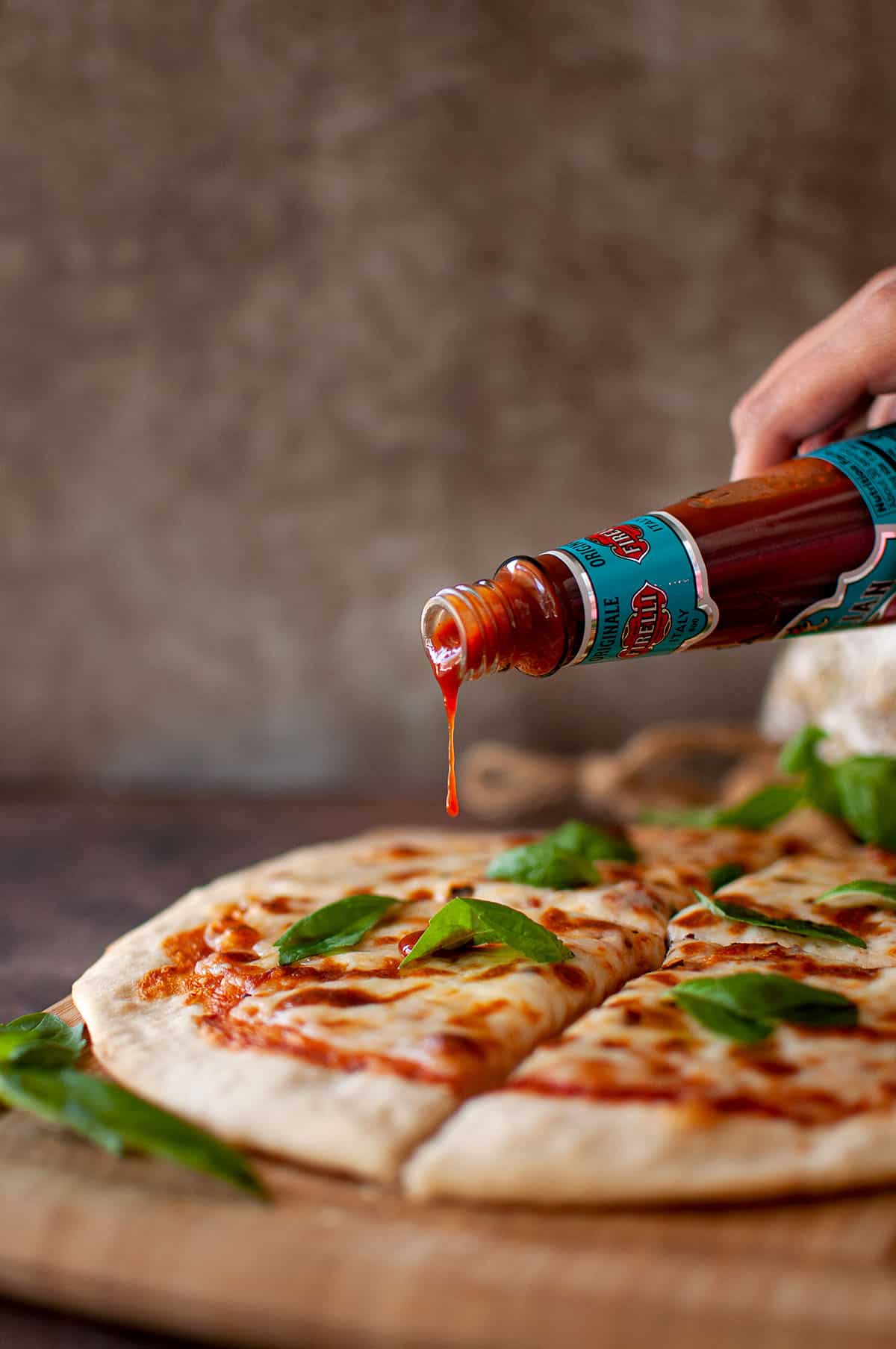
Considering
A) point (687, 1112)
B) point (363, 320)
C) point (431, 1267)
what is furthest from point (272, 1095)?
point (363, 320)

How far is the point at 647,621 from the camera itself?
1.42 m

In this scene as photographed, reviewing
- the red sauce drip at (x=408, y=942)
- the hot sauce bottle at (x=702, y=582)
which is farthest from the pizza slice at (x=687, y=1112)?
the hot sauce bottle at (x=702, y=582)

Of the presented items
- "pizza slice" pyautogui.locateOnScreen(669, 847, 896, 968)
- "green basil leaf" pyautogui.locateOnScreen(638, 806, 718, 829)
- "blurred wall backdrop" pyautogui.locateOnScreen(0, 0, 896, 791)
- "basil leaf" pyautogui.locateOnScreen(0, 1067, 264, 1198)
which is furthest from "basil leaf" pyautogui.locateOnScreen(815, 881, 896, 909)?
"blurred wall backdrop" pyautogui.locateOnScreen(0, 0, 896, 791)

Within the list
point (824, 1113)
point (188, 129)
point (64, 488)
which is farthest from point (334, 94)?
point (824, 1113)

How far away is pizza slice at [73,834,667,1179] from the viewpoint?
105cm

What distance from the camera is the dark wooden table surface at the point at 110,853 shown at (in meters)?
1.93

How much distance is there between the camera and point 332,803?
3.21 metres

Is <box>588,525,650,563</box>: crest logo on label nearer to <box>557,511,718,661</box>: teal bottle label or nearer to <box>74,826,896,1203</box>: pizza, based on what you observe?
<box>557,511,718,661</box>: teal bottle label

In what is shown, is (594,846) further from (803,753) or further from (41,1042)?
(41,1042)

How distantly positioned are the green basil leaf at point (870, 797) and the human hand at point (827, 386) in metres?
0.54

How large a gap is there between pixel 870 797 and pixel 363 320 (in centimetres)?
203

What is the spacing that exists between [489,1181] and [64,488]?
287 cm

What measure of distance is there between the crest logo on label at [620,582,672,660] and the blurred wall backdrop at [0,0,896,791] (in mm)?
1905

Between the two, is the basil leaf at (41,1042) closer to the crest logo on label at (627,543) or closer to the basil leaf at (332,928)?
the basil leaf at (332,928)
